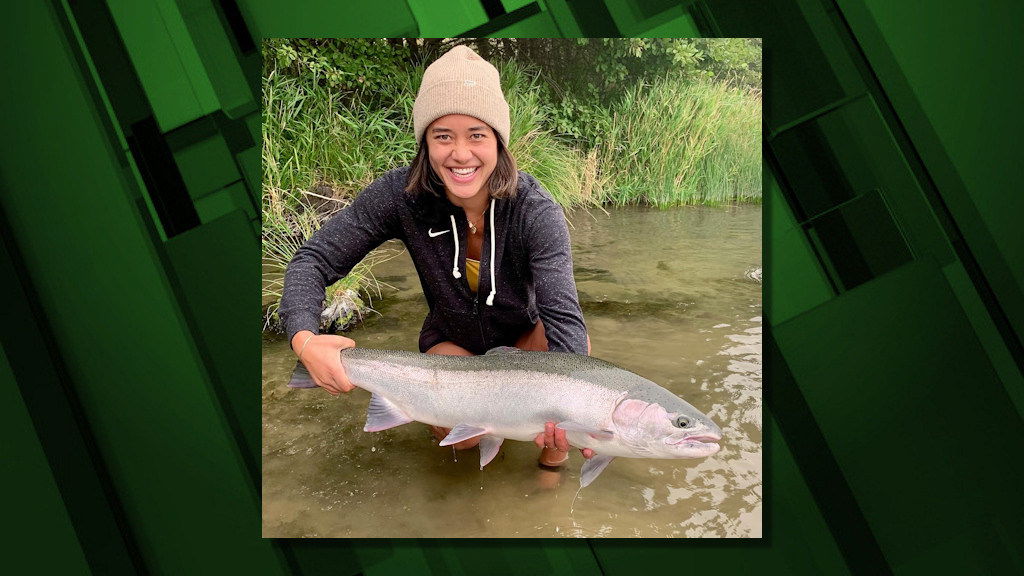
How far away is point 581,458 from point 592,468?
4 centimetres

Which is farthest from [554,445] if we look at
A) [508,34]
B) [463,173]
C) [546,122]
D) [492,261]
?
[508,34]

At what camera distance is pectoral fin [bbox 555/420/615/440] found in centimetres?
198

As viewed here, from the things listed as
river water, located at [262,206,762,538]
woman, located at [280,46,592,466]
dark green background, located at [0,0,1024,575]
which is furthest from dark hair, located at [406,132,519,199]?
dark green background, located at [0,0,1024,575]

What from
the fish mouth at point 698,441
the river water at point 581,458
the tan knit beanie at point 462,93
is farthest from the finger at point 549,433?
the tan knit beanie at point 462,93

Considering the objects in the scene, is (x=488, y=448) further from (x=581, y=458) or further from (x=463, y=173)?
(x=463, y=173)

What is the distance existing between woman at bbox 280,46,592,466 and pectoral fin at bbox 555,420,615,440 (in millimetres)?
40

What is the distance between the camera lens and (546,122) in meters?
2.20

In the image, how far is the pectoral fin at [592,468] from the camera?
2045 millimetres
